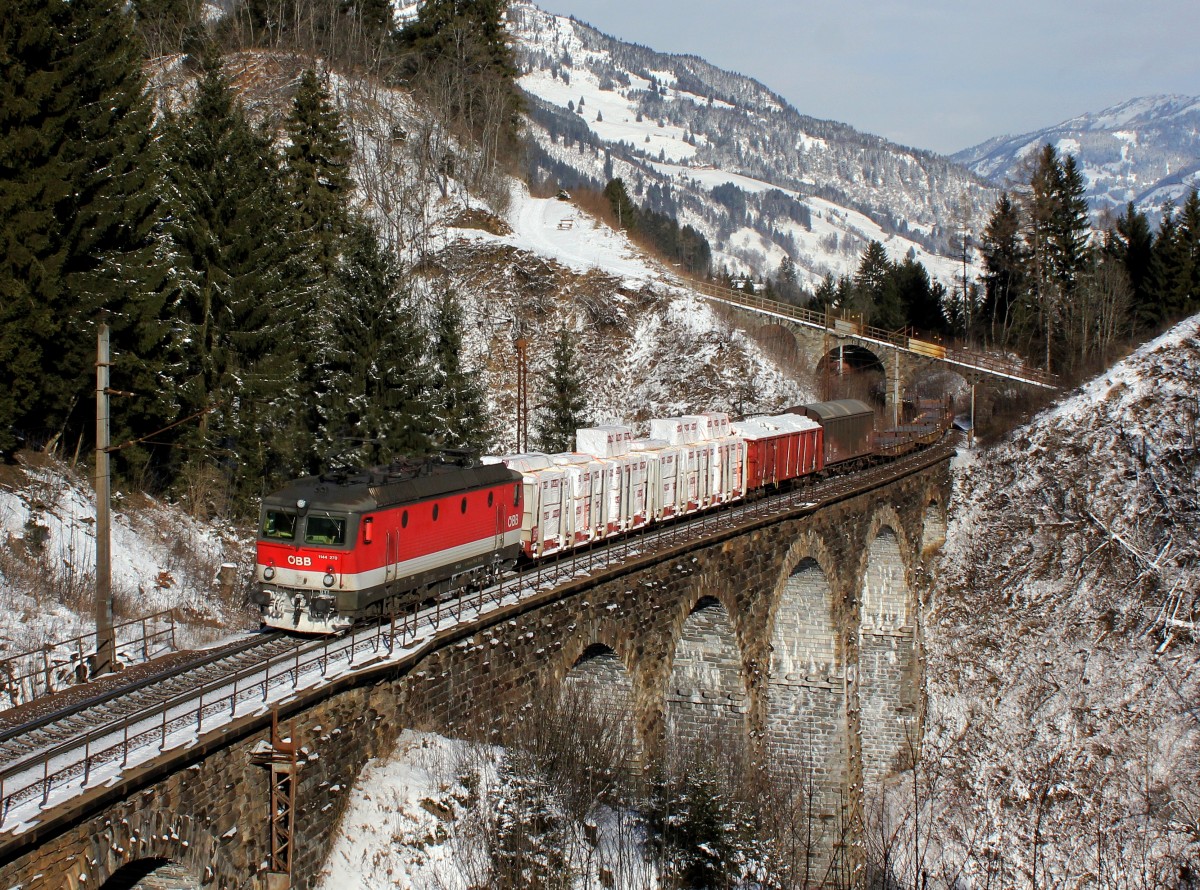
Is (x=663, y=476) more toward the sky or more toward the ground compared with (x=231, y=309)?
more toward the ground

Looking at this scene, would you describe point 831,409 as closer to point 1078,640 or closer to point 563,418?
point 563,418

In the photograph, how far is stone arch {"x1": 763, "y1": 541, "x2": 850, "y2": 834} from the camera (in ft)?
109

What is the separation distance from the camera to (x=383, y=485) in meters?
19.8

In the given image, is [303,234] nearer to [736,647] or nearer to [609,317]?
[609,317]

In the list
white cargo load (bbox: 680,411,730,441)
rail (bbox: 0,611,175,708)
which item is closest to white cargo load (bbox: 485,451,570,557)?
rail (bbox: 0,611,175,708)

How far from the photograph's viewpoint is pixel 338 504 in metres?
19.0

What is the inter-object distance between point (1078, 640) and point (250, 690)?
34.8 metres

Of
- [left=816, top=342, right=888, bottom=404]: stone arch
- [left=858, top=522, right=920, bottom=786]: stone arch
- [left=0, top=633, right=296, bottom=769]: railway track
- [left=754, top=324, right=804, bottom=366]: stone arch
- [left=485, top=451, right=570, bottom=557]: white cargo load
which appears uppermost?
[left=754, top=324, right=804, bottom=366]: stone arch

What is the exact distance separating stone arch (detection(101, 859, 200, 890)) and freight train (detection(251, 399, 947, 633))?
230 inches

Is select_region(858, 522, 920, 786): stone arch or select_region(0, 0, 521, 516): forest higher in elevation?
select_region(0, 0, 521, 516): forest

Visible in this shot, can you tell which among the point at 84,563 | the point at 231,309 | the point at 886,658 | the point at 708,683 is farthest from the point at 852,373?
the point at 84,563

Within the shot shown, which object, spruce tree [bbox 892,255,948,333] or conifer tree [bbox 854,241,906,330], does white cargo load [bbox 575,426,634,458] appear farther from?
spruce tree [bbox 892,255,948,333]

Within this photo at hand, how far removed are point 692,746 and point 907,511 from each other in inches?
829

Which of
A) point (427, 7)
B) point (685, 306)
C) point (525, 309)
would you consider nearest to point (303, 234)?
point (525, 309)
